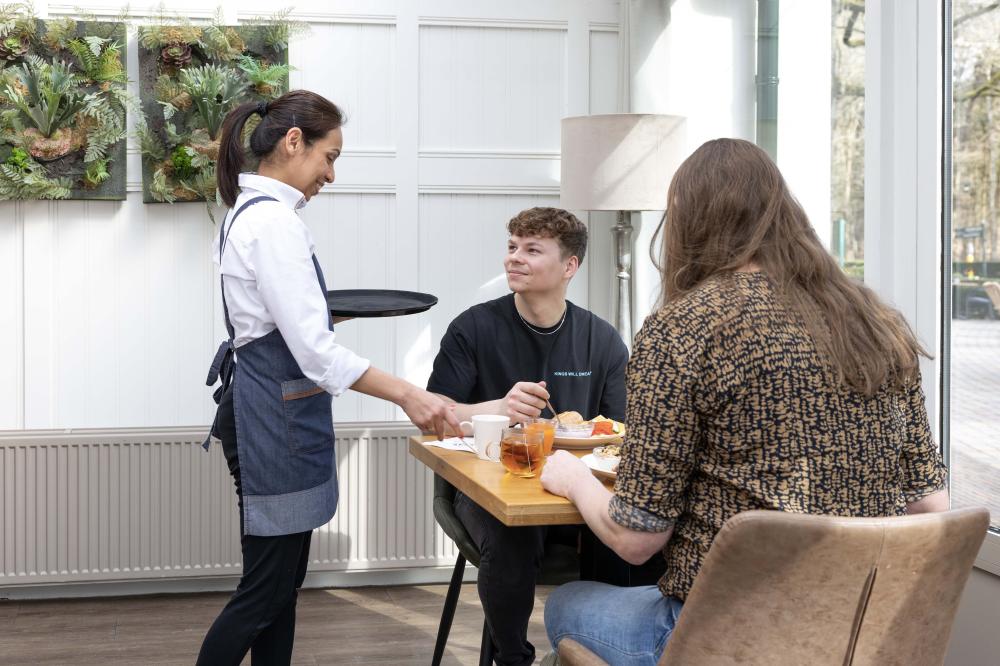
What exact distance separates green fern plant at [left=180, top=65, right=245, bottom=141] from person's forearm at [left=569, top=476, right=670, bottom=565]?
7.76 feet

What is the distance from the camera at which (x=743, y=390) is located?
4.36 ft

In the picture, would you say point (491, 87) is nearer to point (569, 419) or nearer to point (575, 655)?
point (569, 419)

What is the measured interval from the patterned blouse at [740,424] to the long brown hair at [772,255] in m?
0.03

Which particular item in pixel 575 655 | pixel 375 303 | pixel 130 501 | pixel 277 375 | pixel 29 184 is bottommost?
pixel 130 501

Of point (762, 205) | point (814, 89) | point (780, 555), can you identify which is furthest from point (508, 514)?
point (814, 89)

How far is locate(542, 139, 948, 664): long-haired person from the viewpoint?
4.37ft

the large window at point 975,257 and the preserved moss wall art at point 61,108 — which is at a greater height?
the preserved moss wall art at point 61,108

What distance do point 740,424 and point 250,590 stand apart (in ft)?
3.71

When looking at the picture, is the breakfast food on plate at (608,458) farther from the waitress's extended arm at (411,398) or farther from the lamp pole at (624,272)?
the lamp pole at (624,272)

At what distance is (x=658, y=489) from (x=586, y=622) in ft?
0.95

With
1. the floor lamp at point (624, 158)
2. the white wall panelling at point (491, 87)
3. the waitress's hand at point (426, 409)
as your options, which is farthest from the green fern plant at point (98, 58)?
the waitress's hand at point (426, 409)

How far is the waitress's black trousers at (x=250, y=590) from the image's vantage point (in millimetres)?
2016

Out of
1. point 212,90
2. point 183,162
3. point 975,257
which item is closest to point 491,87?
point 212,90

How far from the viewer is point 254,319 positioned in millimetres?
1990
